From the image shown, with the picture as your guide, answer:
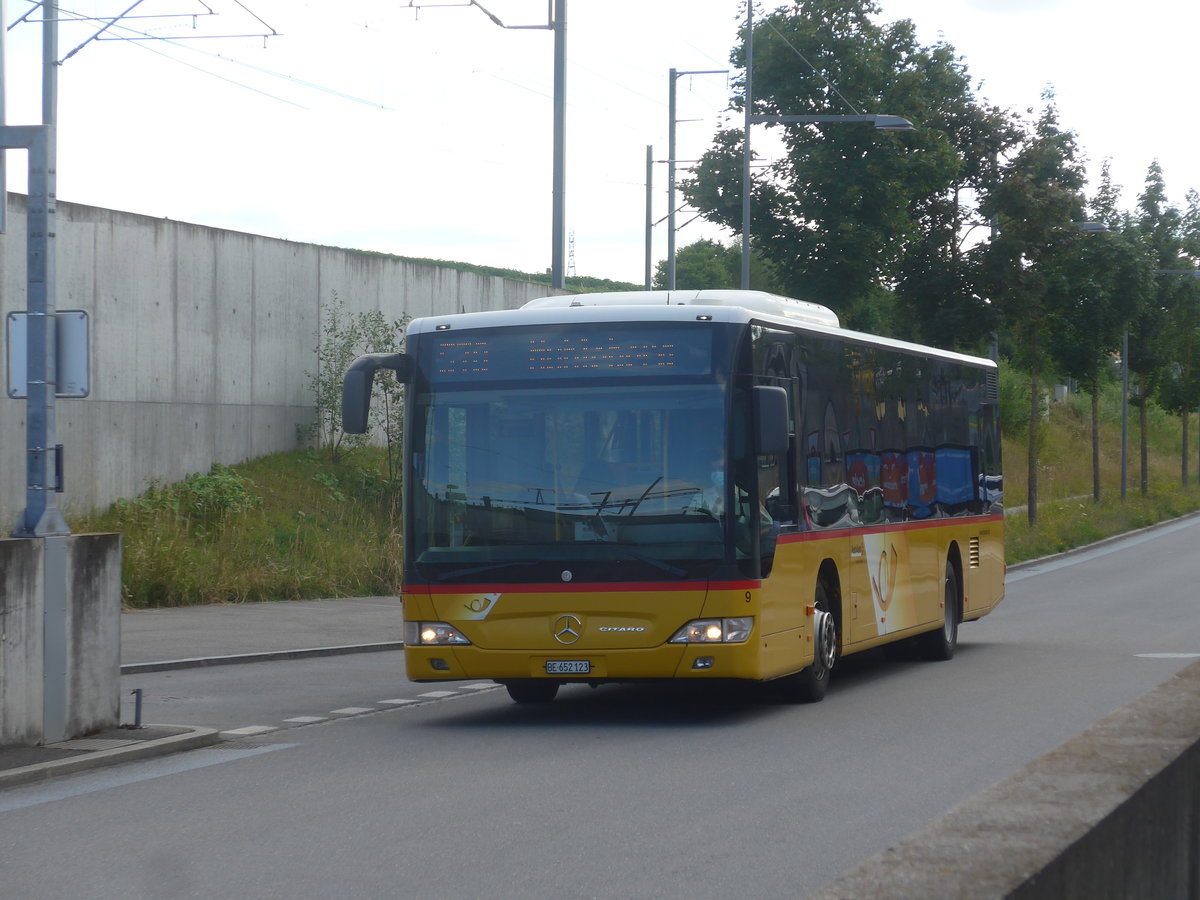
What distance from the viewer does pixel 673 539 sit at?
11.6 m

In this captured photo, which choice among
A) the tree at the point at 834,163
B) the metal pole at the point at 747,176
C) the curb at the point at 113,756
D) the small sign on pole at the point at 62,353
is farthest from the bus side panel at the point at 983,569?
the tree at the point at 834,163

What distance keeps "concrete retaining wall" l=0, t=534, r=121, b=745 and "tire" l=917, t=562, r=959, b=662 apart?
8.45m

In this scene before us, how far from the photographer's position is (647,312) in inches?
474

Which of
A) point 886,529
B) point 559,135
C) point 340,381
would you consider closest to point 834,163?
point 559,135

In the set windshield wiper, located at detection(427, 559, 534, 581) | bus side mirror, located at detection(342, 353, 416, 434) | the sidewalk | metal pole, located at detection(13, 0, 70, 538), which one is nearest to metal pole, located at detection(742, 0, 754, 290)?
the sidewalk

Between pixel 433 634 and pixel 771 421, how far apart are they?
2676 mm

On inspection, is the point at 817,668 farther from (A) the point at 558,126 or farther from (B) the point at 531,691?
(A) the point at 558,126

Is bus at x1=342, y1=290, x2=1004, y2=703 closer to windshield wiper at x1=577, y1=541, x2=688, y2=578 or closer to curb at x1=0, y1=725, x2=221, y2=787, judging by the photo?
windshield wiper at x1=577, y1=541, x2=688, y2=578

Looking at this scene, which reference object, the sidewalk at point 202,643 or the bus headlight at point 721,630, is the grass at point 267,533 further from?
the bus headlight at point 721,630

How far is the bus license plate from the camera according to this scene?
11.6 m

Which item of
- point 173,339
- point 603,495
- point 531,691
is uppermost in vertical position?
point 173,339

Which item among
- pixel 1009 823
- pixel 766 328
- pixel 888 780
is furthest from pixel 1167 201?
pixel 1009 823

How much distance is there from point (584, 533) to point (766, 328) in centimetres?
201

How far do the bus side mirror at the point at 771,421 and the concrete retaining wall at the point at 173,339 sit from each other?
42.4 feet
